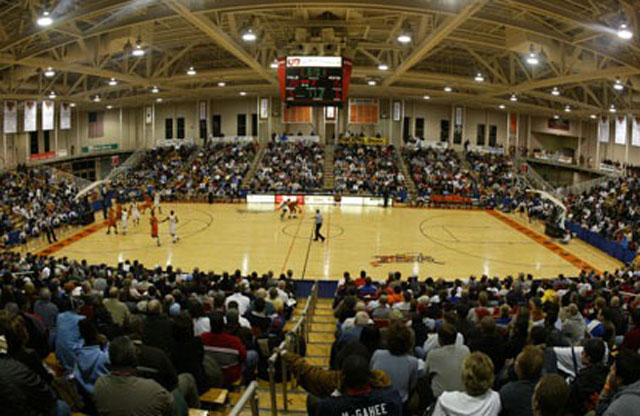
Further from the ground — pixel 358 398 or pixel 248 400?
pixel 358 398

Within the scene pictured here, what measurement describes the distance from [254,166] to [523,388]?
4122 centimetres

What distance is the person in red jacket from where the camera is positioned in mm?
6447

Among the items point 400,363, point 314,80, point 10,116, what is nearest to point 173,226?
point 314,80

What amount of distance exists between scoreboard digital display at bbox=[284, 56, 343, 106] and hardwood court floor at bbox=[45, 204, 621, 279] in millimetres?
6366

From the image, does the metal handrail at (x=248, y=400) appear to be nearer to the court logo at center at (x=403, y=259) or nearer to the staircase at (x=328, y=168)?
the court logo at center at (x=403, y=259)

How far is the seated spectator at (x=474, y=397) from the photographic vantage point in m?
3.65

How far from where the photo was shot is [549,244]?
26453 millimetres

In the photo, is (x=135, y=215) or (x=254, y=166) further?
(x=254, y=166)

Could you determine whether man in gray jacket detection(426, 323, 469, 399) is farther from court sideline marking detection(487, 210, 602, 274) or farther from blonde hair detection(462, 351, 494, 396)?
court sideline marking detection(487, 210, 602, 274)

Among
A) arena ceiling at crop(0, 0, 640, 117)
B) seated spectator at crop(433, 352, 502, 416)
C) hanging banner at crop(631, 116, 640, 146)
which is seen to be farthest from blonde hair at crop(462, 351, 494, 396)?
hanging banner at crop(631, 116, 640, 146)

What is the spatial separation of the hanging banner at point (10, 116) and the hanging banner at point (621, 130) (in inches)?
1706

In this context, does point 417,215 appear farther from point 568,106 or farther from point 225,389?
point 225,389

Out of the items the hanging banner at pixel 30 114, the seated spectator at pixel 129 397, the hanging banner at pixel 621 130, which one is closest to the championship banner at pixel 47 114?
the hanging banner at pixel 30 114

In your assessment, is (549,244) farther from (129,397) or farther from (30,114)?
(30,114)
